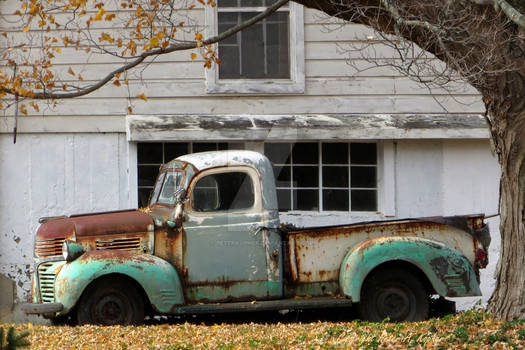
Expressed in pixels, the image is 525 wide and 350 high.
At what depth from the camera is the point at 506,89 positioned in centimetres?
802

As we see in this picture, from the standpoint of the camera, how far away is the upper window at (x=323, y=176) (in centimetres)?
1319

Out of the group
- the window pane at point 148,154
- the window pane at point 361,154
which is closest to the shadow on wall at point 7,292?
the window pane at point 148,154

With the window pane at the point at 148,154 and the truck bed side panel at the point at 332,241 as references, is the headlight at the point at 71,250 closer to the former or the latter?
the truck bed side panel at the point at 332,241

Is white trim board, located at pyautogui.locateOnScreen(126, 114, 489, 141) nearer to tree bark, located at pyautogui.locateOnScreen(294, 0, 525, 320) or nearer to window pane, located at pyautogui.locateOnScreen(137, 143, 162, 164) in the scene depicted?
window pane, located at pyautogui.locateOnScreen(137, 143, 162, 164)

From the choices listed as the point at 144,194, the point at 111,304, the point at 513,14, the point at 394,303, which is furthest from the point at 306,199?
the point at 513,14

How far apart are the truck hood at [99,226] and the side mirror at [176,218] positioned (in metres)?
0.22

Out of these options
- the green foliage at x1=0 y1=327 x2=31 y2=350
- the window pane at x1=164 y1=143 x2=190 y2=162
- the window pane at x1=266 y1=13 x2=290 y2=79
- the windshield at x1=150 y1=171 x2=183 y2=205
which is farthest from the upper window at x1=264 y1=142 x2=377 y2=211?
the green foliage at x1=0 y1=327 x2=31 y2=350

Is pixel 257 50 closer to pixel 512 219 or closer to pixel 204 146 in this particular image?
pixel 204 146

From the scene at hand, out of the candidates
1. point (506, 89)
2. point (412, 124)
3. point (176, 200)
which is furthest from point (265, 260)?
point (412, 124)

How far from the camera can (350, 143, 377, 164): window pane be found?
43.8 ft

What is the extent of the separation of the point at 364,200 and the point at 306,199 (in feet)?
2.99

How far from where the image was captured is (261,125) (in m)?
12.8

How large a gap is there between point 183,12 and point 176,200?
4.27m

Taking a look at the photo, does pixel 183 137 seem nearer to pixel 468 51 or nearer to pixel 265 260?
pixel 265 260
